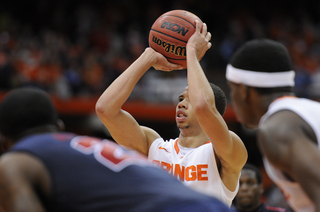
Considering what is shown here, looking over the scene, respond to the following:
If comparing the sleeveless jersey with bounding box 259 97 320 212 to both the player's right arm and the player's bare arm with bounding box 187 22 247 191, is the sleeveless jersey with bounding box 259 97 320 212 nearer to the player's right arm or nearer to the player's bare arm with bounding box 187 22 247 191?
the player's bare arm with bounding box 187 22 247 191

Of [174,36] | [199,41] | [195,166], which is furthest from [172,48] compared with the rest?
[195,166]

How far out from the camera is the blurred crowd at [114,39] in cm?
1216

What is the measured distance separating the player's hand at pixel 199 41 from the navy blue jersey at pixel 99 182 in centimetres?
175

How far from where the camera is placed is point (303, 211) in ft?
8.48

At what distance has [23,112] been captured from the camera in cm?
251

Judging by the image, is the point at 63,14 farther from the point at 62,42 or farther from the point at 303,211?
the point at 303,211

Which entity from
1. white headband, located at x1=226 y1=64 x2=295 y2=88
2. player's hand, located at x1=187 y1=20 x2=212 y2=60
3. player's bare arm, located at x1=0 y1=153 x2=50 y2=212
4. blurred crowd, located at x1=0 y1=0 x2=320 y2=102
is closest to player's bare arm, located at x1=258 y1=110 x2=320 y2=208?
white headband, located at x1=226 y1=64 x2=295 y2=88

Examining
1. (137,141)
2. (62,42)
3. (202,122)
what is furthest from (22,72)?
(202,122)

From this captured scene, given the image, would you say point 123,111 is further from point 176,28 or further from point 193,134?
point 176,28

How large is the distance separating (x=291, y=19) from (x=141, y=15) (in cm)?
646

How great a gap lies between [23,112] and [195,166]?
73.0 inches

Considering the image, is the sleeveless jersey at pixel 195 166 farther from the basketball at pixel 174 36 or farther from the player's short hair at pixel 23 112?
the player's short hair at pixel 23 112

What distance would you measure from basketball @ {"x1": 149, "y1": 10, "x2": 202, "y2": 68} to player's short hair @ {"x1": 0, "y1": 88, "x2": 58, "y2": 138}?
1.93 meters

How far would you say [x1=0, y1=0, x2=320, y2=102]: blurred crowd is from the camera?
12.2 meters
